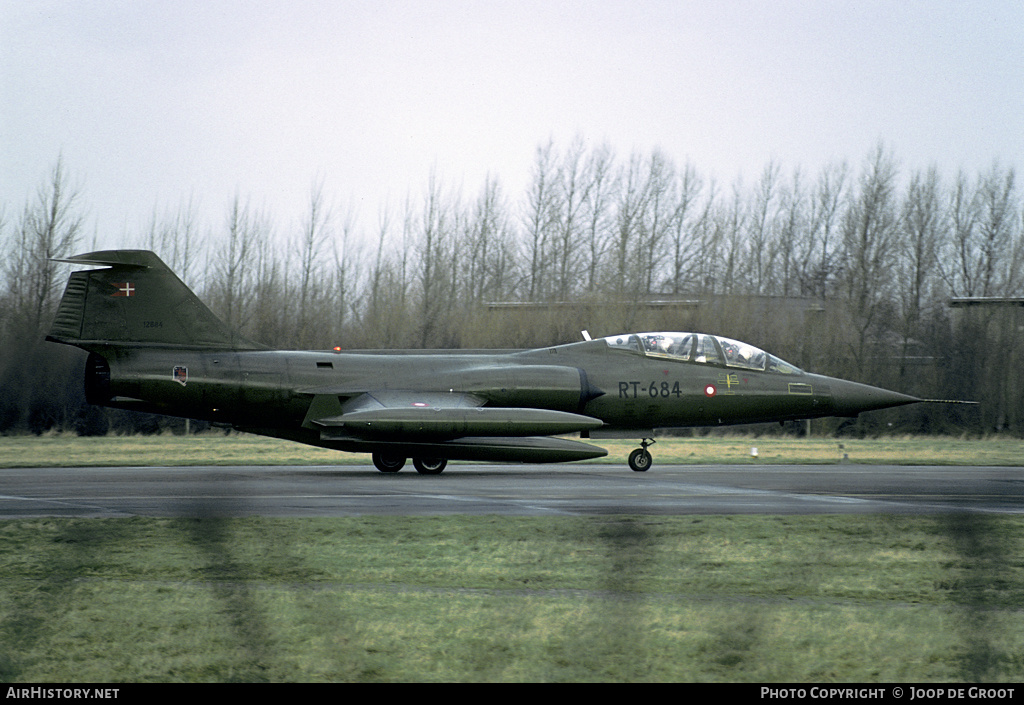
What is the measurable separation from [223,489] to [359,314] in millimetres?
32166

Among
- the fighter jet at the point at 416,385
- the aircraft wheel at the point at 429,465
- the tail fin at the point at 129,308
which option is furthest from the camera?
the aircraft wheel at the point at 429,465

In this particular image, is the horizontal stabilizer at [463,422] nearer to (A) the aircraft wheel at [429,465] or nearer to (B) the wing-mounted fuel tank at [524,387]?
(B) the wing-mounted fuel tank at [524,387]

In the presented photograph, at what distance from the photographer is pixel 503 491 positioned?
1491 cm

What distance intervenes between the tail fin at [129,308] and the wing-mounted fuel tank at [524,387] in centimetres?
456

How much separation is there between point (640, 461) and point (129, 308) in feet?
32.5

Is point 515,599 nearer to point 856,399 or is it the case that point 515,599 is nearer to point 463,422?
point 463,422

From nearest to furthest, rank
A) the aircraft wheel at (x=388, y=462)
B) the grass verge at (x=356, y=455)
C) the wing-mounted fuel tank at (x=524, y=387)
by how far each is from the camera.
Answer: the wing-mounted fuel tank at (x=524, y=387) < the aircraft wheel at (x=388, y=462) < the grass verge at (x=356, y=455)

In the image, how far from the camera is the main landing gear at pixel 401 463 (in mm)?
18719

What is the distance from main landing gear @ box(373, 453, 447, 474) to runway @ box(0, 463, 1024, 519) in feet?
1.18

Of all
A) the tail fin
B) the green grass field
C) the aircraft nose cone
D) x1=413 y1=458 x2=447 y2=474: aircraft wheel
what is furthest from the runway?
the tail fin

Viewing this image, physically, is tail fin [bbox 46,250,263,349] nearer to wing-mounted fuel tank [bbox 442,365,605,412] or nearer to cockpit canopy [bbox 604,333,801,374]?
wing-mounted fuel tank [bbox 442,365,605,412]

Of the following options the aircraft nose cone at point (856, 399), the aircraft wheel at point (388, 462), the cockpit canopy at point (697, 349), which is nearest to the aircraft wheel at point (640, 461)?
the cockpit canopy at point (697, 349)

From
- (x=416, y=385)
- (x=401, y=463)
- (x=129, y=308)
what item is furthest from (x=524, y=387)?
(x=129, y=308)

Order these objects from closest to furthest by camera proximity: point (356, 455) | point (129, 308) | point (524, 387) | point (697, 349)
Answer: point (129, 308) < point (524, 387) < point (697, 349) < point (356, 455)
